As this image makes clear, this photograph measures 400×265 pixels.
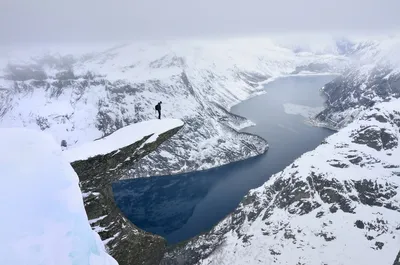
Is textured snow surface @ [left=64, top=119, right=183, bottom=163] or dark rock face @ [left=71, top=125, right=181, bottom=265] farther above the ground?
textured snow surface @ [left=64, top=119, right=183, bottom=163]

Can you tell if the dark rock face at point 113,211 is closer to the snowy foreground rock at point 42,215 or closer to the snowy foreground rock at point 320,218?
the snowy foreground rock at point 42,215

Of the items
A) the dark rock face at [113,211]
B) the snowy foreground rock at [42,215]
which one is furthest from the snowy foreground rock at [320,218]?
the snowy foreground rock at [42,215]

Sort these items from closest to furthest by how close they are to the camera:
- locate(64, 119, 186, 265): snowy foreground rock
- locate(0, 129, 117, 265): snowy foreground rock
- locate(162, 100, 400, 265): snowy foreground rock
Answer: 1. locate(0, 129, 117, 265): snowy foreground rock
2. locate(64, 119, 186, 265): snowy foreground rock
3. locate(162, 100, 400, 265): snowy foreground rock

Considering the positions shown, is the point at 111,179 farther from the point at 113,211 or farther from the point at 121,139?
the point at 121,139

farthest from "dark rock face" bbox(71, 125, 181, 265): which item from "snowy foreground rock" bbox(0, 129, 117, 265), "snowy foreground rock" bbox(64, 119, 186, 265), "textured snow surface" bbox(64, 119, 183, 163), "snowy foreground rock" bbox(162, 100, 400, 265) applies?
"snowy foreground rock" bbox(162, 100, 400, 265)

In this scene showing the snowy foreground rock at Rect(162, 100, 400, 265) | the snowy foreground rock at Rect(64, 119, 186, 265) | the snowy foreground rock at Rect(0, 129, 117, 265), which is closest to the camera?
the snowy foreground rock at Rect(0, 129, 117, 265)

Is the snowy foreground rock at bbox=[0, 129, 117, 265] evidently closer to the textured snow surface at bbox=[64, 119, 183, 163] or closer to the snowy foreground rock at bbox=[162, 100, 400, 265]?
the textured snow surface at bbox=[64, 119, 183, 163]

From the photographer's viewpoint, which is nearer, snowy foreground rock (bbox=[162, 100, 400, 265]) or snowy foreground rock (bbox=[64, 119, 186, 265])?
→ snowy foreground rock (bbox=[64, 119, 186, 265])
